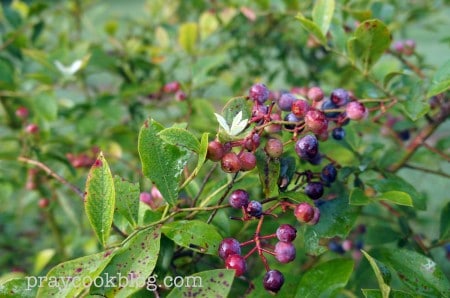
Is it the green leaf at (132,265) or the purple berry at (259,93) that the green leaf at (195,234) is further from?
the purple berry at (259,93)

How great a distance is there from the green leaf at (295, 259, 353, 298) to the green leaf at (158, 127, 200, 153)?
189 mm

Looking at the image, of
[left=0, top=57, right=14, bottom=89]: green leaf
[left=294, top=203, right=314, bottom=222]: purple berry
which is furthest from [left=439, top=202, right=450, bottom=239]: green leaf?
[left=0, top=57, right=14, bottom=89]: green leaf

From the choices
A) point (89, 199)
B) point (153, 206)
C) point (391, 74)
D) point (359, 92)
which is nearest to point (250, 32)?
point (359, 92)

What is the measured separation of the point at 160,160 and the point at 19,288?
6.6 inches

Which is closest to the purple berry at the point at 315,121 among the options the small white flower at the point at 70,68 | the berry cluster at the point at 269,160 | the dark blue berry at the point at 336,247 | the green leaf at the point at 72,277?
the berry cluster at the point at 269,160

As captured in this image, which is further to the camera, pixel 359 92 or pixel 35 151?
pixel 35 151

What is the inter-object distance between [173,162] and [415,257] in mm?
275

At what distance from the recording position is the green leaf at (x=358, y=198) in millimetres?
549

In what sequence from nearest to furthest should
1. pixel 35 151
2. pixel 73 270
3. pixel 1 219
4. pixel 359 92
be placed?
pixel 73 270
pixel 359 92
pixel 35 151
pixel 1 219

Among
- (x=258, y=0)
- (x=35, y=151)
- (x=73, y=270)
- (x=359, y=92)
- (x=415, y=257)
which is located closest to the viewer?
(x=73, y=270)

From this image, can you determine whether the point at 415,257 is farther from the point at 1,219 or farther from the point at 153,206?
the point at 1,219

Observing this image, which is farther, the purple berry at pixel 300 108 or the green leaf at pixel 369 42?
the green leaf at pixel 369 42

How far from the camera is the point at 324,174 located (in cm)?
56

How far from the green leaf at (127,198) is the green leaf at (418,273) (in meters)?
0.27
